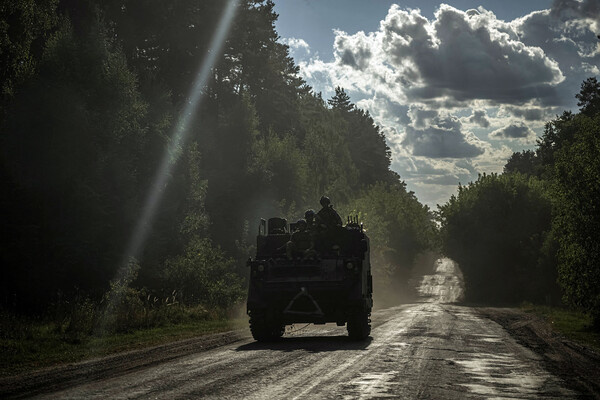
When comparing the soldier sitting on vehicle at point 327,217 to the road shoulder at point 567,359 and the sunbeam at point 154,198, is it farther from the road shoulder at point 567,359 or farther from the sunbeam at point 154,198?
the sunbeam at point 154,198

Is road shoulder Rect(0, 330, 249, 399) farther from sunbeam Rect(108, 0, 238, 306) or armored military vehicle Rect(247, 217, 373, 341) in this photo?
sunbeam Rect(108, 0, 238, 306)

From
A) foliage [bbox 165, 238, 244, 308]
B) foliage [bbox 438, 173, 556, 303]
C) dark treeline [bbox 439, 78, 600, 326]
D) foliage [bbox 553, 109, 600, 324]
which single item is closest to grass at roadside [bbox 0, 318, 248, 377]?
foliage [bbox 165, 238, 244, 308]

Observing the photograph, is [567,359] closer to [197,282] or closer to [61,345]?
[61,345]

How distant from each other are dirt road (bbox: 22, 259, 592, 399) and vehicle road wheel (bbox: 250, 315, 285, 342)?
0.35 metres

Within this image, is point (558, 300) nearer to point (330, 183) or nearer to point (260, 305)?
point (330, 183)

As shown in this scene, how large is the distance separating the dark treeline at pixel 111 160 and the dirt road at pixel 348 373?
11932 mm

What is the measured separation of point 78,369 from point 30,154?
53.1ft

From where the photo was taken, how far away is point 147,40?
163ft

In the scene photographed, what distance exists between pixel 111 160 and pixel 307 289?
15191 mm

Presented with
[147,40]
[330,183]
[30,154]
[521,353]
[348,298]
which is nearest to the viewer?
[521,353]

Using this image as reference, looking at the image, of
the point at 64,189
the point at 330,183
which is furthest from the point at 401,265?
the point at 64,189

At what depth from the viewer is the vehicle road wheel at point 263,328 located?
55.4 feet

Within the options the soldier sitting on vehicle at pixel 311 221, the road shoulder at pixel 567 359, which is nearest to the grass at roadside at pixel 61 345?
the soldier sitting on vehicle at pixel 311 221

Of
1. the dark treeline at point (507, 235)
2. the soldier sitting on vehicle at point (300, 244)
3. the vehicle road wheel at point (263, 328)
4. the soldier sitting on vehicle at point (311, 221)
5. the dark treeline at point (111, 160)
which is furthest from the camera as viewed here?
the dark treeline at point (507, 235)
